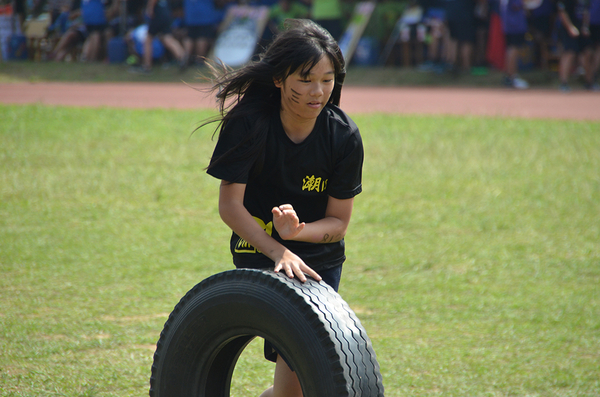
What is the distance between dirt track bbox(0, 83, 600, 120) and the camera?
37.4 ft

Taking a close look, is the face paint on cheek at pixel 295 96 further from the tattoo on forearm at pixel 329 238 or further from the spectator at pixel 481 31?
the spectator at pixel 481 31

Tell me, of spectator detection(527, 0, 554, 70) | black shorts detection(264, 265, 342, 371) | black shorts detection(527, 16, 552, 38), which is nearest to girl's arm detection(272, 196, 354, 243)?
black shorts detection(264, 265, 342, 371)

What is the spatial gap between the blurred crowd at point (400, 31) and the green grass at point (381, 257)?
5.03m

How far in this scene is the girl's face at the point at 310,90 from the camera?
220 cm

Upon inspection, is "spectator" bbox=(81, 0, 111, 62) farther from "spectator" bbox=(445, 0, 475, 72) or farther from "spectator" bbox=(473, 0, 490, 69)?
"spectator" bbox=(473, 0, 490, 69)

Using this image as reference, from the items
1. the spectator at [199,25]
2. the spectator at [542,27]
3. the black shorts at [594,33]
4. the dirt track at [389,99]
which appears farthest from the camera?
the spectator at [199,25]

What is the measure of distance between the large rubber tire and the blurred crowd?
41.0 feet

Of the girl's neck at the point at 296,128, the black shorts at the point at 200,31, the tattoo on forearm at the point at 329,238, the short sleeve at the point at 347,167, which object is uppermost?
the girl's neck at the point at 296,128

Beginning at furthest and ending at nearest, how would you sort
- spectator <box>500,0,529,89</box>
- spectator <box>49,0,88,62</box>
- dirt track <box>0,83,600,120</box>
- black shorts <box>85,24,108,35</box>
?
spectator <box>49,0,88,62</box> < black shorts <box>85,24,108,35</box> < spectator <box>500,0,529,89</box> < dirt track <box>0,83,600,120</box>

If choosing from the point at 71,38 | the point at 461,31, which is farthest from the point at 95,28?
the point at 461,31

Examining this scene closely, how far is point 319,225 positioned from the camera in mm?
2266

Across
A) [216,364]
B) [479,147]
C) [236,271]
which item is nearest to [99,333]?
[216,364]

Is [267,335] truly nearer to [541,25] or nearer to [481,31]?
[541,25]

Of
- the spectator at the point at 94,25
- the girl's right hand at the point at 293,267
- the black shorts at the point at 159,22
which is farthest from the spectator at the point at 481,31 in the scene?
the girl's right hand at the point at 293,267
